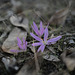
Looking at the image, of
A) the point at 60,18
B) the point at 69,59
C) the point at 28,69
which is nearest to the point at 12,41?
the point at 28,69

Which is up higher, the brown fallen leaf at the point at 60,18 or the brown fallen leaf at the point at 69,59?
the brown fallen leaf at the point at 69,59

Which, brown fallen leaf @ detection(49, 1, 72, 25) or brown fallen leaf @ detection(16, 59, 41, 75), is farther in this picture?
brown fallen leaf @ detection(49, 1, 72, 25)

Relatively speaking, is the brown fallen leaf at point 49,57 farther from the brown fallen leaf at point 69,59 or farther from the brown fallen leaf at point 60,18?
the brown fallen leaf at point 60,18

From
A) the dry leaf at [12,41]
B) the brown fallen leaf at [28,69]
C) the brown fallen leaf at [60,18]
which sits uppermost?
the dry leaf at [12,41]

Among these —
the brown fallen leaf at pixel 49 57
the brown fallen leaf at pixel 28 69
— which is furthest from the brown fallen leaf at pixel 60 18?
the brown fallen leaf at pixel 28 69

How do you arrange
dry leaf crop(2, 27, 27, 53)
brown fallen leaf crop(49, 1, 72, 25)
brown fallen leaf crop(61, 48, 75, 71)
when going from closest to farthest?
brown fallen leaf crop(61, 48, 75, 71)
dry leaf crop(2, 27, 27, 53)
brown fallen leaf crop(49, 1, 72, 25)

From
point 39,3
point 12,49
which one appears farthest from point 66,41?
point 39,3

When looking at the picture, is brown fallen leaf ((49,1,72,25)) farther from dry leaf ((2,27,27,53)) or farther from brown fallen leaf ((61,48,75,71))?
brown fallen leaf ((61,48,75,71))

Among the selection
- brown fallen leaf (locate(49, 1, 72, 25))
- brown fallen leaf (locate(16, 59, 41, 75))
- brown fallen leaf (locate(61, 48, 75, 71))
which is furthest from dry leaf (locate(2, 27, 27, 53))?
brown fallen leaf (locate(49, 1, 72, 25))

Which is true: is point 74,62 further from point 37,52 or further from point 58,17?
point 58,17

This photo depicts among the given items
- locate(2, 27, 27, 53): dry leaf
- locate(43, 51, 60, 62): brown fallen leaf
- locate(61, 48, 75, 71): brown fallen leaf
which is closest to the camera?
locate(61, 48, 75, 71): brown fallen leaf

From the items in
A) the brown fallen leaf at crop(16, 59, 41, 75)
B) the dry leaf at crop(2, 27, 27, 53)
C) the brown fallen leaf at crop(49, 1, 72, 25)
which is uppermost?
the dry leaf at crop(2, 27, 27, 53)
